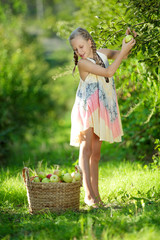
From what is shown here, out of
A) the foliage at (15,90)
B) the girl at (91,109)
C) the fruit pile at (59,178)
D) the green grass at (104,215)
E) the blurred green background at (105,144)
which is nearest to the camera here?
the green grass at (104,215)

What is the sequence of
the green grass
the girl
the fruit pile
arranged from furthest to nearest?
the girl → the fruit pile → the green grass

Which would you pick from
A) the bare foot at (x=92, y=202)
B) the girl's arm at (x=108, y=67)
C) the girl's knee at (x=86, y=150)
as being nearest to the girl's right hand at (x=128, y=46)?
the girl's arm at (x=108, y=67)

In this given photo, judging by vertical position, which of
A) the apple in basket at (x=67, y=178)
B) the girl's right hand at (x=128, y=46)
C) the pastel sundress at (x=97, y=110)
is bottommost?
the apple in basket at (x=67, y=178)

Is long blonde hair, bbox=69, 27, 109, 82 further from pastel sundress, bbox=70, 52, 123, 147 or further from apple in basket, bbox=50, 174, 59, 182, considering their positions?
apple in basket, bbox=50, 174, 59, 182

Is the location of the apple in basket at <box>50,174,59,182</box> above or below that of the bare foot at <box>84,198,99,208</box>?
above

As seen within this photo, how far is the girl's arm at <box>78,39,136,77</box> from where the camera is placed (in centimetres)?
318

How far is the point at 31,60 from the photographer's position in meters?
12.0

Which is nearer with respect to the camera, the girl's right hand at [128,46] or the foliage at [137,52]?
the girl's right hand at [128,46]

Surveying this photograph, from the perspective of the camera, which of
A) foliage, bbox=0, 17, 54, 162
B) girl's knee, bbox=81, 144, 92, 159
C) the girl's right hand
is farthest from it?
foliage, bbox=0, 17, 54, 162

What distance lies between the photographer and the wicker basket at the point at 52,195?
3.23 m

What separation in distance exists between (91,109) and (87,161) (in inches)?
20.0

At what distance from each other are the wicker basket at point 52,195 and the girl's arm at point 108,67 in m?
0.91

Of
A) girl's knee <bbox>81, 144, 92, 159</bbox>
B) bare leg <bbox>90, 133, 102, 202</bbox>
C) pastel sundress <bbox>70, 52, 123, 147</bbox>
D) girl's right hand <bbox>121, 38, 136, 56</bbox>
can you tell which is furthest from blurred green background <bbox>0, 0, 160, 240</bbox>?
girl's knee <bbox>81, 144, 92, 159</bbox>

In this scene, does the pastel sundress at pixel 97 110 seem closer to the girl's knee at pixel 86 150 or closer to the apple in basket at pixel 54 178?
the girl's knee at pixel 86 150
